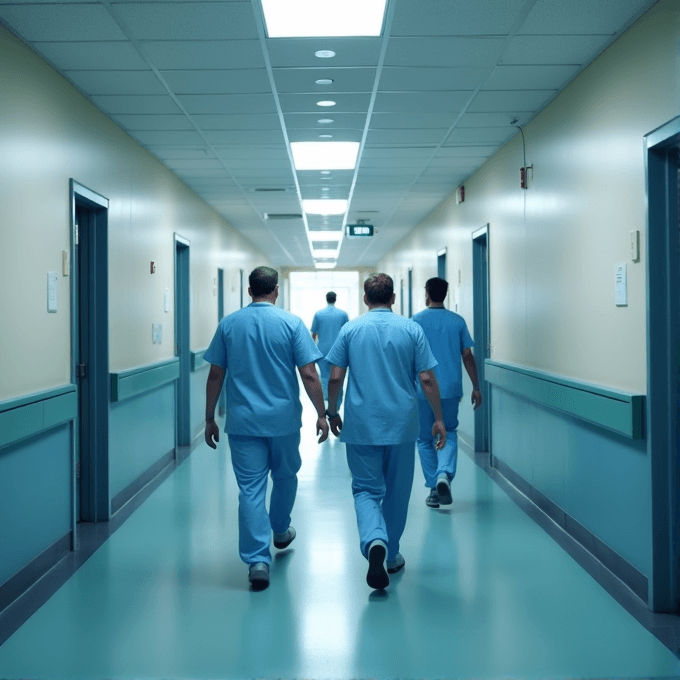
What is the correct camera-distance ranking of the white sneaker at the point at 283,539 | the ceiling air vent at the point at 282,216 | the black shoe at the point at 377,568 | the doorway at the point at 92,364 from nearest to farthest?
the black shoe at the point at 377,568
the white sneaker at the point at 283,539
the doorway at the point at 92,364
the ceiling air vent at the point at 282,216

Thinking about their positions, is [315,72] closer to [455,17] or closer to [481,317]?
[455,17]

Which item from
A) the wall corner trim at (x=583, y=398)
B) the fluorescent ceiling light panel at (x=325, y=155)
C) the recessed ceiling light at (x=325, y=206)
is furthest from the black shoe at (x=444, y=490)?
the recessed ceiling light at (x=325, y=206)

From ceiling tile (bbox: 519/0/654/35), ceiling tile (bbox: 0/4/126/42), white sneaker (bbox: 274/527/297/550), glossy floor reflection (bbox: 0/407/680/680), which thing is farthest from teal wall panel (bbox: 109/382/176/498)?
ceiling tile (bbox: 519/0/654/35)

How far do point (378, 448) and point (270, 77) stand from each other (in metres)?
2.18

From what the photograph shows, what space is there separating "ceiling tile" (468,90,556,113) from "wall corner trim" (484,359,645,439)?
1.73 meters

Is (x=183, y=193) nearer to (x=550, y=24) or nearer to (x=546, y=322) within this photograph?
(x=546, y=322)

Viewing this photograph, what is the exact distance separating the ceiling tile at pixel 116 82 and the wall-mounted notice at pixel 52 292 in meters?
1.12

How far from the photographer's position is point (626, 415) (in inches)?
137

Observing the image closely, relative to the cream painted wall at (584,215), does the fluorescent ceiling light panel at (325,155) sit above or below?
above

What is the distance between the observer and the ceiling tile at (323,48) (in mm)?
3777

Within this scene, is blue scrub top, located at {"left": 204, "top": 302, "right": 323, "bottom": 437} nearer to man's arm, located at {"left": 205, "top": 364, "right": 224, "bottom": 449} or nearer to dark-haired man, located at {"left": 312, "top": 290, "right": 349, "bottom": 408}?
man's arm, located at {"left": 205, "top": 364, "right": 224, "bottom": 449}

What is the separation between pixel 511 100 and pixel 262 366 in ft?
8.02

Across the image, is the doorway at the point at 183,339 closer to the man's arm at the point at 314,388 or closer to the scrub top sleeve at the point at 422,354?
the man's arm at the point at 314,388

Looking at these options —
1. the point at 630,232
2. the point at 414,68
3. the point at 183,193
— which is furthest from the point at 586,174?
the point at 183,193
